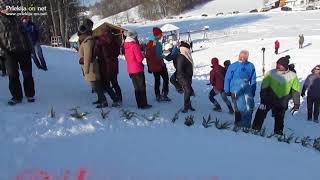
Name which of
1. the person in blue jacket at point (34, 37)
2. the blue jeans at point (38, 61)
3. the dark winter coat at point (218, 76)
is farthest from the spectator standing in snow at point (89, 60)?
the blue jeans at point (38, 61)

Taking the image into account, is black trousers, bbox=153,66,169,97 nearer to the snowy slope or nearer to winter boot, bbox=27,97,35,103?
winter boot, bbox=27,97,35,103

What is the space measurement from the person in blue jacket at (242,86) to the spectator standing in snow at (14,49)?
3.74 metres

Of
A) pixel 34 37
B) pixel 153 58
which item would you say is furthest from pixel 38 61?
pixel 153 58

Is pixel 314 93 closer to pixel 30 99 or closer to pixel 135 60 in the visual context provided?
pixel 135 60

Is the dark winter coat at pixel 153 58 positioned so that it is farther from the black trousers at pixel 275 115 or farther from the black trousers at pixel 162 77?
the black trousers at pixel 275 115

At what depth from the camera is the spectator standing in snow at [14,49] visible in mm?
7773

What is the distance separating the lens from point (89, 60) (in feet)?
28.0

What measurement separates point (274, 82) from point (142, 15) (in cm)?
12409

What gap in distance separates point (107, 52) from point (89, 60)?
59 cm

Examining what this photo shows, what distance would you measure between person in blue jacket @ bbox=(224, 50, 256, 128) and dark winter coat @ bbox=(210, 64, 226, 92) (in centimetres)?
179

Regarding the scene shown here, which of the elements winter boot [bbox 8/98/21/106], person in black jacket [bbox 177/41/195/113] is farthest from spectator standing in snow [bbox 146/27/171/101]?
winter boot [bbox 8/98/21/106]

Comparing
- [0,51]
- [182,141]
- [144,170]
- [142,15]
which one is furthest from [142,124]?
[142,15]

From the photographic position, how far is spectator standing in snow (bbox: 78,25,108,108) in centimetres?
844

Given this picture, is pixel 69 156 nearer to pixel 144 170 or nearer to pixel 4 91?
pixel 144 170
